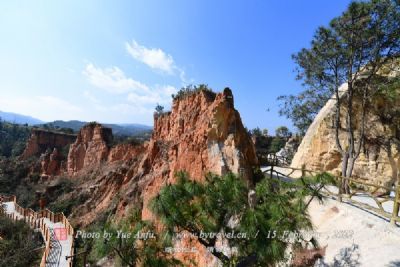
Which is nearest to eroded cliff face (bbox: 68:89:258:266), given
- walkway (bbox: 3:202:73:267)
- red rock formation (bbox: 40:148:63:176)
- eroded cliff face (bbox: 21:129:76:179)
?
walkway (bbox: 3:202:73:267)

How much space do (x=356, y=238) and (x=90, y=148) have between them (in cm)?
3675

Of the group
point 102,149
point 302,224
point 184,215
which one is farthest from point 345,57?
point 102,149

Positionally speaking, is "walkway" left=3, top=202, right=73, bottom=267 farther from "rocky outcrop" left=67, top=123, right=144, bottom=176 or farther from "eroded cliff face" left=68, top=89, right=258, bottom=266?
"rocky outcrop" left=67, top=123, right=144, bottom=176

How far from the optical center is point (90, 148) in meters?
38.0

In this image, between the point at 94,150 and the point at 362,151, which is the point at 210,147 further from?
the point at 94,150

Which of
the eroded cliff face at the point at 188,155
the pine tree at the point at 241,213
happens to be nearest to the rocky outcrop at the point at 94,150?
the eroded cliff face at the point at 188,155

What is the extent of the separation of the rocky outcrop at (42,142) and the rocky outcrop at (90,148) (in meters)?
14.7

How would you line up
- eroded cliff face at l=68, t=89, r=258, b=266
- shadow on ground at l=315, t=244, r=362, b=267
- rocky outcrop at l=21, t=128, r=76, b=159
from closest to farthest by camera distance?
shadow on ground at l=315, t=244, r=362, b=267 < eroded cliff face at l=68, t=89, r=258, b=266 < rocky outcrop at l=21, t=128, r=76, b=159

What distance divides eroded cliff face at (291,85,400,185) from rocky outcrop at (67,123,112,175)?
28.4 metres

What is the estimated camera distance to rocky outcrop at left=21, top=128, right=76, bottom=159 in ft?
172

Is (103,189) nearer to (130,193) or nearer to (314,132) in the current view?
(130,193)

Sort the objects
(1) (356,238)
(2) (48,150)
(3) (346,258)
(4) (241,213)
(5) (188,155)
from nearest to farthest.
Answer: (4) (241,213)
(3) (346,258)
(1) (356,238)
(5) (188,155)
(2) (48,150)

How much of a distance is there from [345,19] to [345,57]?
141 centimetres

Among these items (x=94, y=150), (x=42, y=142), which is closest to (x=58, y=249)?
(x=94, y=150)
